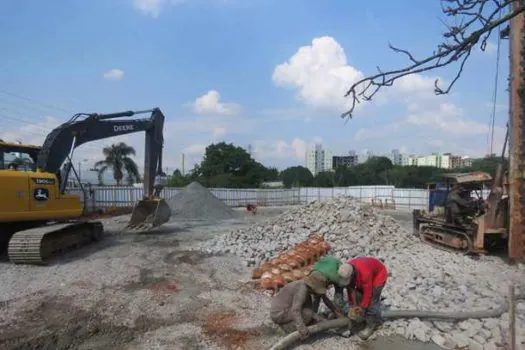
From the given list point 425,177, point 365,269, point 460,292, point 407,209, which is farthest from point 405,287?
point 425,177

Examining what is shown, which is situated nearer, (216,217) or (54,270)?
(54,270)

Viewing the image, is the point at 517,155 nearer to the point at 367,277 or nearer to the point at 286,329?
the point at 367,277

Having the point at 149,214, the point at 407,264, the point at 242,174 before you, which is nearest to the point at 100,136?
the point at 149,214

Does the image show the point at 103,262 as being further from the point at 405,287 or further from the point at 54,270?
the point at 405,287

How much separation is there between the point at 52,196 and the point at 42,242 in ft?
4.76

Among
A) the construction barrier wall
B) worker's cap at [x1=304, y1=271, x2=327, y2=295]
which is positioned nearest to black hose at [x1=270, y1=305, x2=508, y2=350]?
worker's cap at [x1=304, y1=271, x2=327, y2=295]

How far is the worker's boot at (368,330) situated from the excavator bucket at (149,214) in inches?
347

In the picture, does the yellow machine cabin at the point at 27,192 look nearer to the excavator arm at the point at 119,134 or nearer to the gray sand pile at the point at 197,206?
the excavator arm at the point at 119,134

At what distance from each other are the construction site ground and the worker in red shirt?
0.33m

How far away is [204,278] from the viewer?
9383mm

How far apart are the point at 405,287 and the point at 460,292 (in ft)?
2.95

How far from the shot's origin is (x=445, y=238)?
13.1 metres

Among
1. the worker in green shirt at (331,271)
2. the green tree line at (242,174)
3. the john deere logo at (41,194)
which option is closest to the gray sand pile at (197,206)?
the john deere logo at (41,194)

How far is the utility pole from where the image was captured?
35.0 feet
